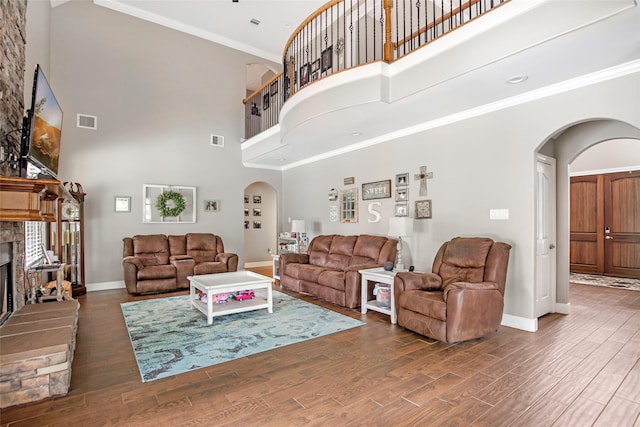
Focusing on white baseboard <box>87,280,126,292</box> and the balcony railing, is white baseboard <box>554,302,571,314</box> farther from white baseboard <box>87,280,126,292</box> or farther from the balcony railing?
white baseboard <box>87,280,126,292</box>

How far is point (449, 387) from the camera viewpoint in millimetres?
2535

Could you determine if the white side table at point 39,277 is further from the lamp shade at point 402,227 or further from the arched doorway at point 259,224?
the arched doorway at point 259,224

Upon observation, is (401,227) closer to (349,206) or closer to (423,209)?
(423,209)

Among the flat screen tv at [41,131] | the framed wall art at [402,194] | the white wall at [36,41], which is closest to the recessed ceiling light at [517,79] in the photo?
the framed wall art at [402,194]

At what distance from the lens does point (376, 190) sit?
5863 mm

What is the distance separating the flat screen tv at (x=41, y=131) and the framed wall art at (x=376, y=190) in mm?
4382

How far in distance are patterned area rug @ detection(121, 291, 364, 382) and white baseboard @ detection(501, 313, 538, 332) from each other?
171 centimetres

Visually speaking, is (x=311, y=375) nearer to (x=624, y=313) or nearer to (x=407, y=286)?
(x=407, y=286)

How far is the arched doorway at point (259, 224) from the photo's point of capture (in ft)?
31.2

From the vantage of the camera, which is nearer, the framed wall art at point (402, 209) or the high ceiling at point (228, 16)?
the framed wall art at point (402, 209)

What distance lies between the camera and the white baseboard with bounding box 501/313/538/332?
3.83 m

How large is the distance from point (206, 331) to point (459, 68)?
3773 millimetres

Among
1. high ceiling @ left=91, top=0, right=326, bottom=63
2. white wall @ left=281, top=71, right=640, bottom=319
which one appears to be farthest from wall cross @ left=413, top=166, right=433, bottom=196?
high ceiling @ left=91, top=0, right=326, bottom=63

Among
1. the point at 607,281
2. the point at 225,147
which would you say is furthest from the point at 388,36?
the point at 607,281
